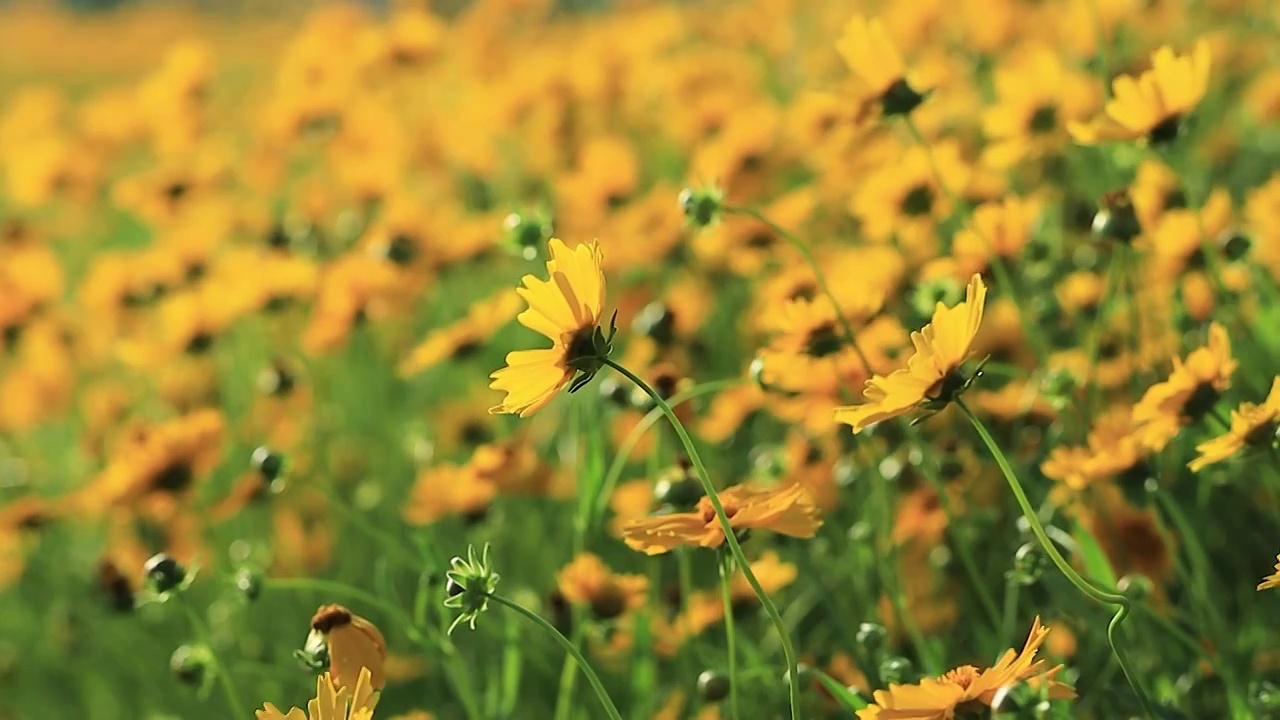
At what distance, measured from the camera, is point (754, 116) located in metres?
2.03

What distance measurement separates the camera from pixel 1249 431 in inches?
31.5

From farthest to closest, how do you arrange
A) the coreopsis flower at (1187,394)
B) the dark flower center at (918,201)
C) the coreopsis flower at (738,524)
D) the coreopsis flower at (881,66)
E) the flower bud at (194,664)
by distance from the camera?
the dark flower center at (918,201), the coreopsis flower at (881,66), the flower bud at (194,664), the coreopsis flower at (1187,394), the coreopsis flower at (738,524)

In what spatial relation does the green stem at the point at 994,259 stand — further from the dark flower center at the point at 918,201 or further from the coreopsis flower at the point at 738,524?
the coreopsis flower at the point at 738,524

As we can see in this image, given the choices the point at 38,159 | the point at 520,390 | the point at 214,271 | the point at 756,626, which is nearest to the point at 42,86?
the point at 38,159

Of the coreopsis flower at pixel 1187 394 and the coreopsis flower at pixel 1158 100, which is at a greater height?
the coreopsis flower at pixel 1158 100

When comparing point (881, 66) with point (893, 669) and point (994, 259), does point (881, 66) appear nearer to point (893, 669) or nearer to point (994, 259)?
point (994, 259)

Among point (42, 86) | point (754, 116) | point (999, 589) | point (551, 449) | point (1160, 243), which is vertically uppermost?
point (1160, 243)

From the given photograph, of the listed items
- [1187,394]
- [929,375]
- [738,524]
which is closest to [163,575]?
[738,524]

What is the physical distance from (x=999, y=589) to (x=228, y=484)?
1.04m

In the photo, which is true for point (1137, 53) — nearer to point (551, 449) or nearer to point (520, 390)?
point (551, 449)

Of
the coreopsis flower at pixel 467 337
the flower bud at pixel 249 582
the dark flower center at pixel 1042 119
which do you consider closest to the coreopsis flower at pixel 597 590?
the flower bud at pixel 249 582

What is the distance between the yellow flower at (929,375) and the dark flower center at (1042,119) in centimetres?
78

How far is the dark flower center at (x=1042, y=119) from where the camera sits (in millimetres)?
1423

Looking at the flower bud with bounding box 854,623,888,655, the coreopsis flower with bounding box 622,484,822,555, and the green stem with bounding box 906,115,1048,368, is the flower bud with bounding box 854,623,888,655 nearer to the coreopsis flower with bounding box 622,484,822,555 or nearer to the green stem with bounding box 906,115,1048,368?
the coreopsis flower with bounding box 622,484,822,555
